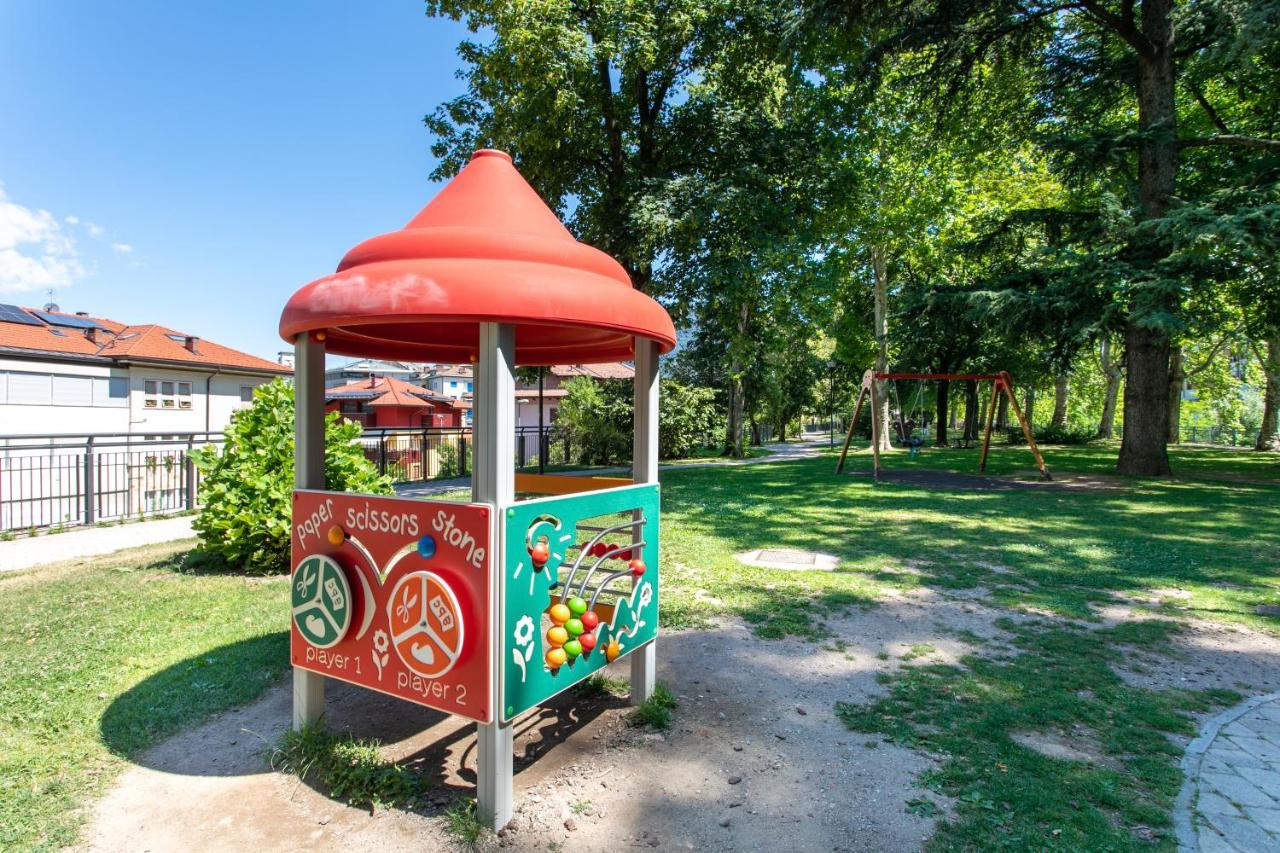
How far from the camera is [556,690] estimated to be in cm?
288

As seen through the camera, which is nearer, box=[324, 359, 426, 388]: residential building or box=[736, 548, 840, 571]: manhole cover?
box=[736, 548, 840, 571]: manhole cover

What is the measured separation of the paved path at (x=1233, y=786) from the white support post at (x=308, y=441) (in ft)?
12.3

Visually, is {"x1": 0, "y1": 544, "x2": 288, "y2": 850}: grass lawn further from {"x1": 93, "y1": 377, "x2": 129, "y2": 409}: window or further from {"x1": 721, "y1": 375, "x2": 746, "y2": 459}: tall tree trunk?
{"x1": 93, "y1": 377, "x2": 129, "y2": 409}: window

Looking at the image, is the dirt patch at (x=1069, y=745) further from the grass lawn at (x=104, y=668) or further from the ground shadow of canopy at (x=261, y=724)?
the grass lawn at (x=104, y=668)

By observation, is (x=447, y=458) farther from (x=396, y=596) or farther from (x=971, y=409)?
(x=971, y=409)

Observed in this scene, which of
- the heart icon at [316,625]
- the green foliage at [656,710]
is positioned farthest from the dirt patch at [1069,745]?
the heart icon at [316,625]

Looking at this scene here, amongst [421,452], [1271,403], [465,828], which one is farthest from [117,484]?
[1271,403]

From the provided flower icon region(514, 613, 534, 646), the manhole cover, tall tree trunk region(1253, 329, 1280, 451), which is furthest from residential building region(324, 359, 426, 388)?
flower icon region(514, 613, 534, 646)

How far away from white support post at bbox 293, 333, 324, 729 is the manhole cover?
4652mm

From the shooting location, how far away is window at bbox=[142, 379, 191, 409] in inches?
1201

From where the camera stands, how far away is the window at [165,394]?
100ft

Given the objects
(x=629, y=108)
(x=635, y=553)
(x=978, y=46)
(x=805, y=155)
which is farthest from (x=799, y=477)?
(x=635, y=553)

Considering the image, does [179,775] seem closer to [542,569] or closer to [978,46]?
[542,569]

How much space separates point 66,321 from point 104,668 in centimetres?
3724
